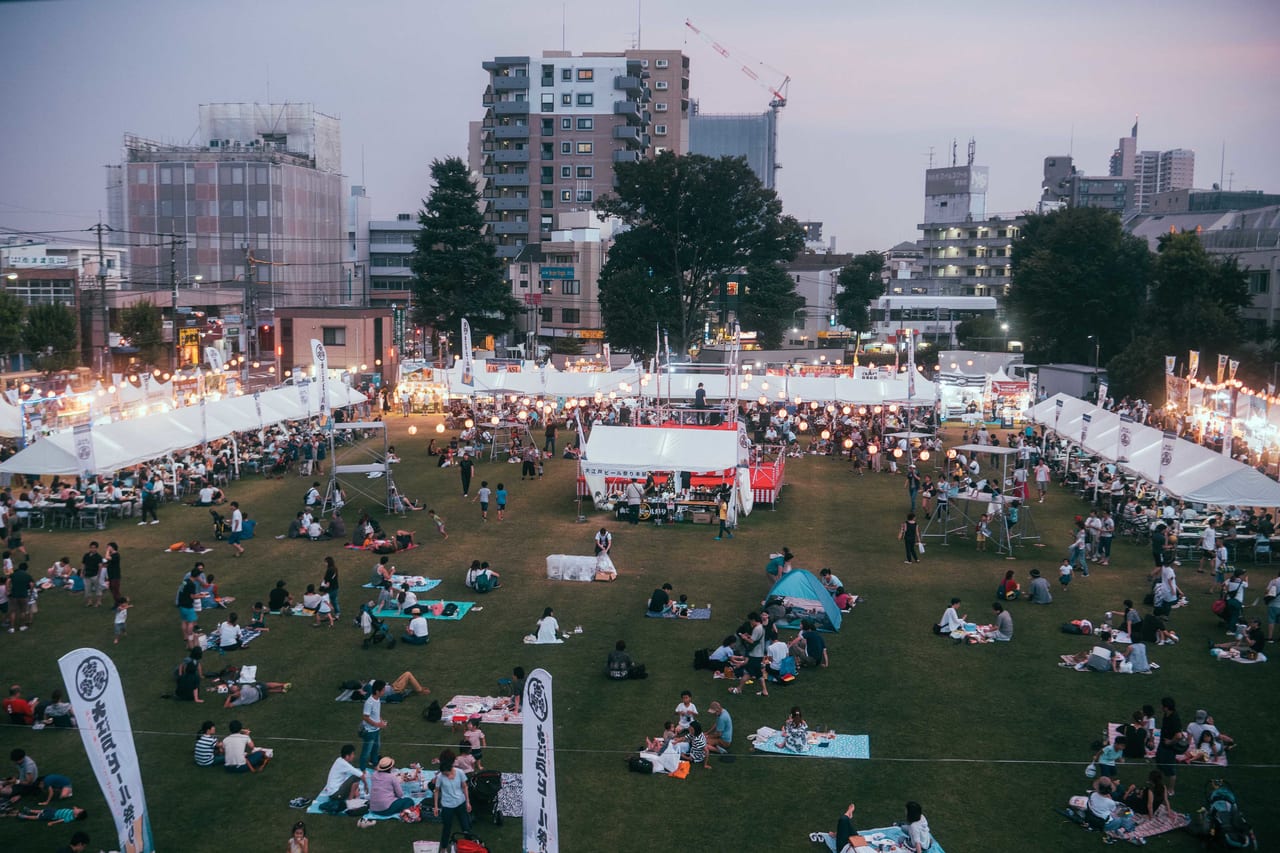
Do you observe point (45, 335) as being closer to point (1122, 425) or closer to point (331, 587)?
point (331, 587)

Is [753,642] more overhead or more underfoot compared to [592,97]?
more underfoot

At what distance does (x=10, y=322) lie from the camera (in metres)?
49.4

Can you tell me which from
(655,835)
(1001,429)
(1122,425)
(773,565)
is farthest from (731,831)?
(1001,429)

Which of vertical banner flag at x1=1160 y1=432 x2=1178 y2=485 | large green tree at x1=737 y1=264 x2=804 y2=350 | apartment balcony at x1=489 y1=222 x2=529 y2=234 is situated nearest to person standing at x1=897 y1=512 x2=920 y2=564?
vertical banner flag at x1=1160 y1=432 x2=1178 y2=485

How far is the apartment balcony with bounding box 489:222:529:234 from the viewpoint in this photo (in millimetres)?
94375

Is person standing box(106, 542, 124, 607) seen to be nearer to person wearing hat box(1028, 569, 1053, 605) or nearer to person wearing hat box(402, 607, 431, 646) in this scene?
person wearing hat box(402, 607, 431, 646)

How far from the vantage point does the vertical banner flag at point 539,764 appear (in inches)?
380

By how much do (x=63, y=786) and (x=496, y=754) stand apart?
501 centimetres

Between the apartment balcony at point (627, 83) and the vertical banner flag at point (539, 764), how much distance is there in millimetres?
89423

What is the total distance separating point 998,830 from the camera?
37.4 feet

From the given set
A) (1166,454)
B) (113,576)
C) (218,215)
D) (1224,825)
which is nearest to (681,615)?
(1224,825)

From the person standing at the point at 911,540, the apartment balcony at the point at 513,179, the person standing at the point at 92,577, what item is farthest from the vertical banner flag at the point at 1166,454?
the apartment balcony at the point at 513,179

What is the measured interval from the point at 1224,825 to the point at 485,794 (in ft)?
26.7

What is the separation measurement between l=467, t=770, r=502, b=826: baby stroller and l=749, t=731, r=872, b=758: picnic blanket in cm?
362
